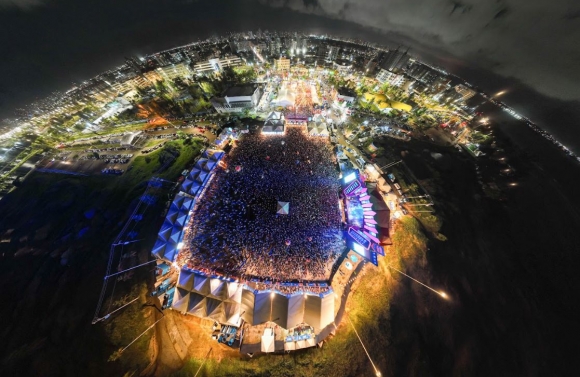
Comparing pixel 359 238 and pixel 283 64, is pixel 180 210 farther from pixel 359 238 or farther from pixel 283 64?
pixel 283 64

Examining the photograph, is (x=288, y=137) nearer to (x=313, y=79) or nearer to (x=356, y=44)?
(x=313, y=79)

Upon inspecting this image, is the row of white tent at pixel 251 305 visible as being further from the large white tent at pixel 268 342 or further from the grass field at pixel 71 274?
the grass field at pixel 71 274

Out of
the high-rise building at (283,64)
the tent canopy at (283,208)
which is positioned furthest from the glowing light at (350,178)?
the high-rise building at (283,64)

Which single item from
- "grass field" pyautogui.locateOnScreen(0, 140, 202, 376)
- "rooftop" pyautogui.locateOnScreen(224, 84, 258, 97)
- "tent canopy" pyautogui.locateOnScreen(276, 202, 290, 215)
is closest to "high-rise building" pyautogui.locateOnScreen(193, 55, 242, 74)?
"rooftop" pyautogui.locateOnScreen(224, 84, 258, 97)

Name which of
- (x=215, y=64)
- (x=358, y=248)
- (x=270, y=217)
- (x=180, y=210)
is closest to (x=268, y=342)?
(x=270, y=217)

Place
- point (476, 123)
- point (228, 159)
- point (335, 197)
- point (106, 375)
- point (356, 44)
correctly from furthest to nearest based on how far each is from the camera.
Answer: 1. point (356, 44)
2. point (476, 123)
3. point (228, 159)
4. point (335, 197)
5. point (106, 375)

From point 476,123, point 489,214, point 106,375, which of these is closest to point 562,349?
point 489,214
